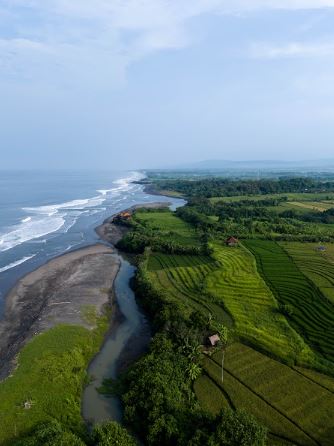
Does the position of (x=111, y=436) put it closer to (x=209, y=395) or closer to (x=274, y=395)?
(x=209, y=395)

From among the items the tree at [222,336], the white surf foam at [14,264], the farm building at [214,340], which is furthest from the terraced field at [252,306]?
the white surf foam at [14,264]

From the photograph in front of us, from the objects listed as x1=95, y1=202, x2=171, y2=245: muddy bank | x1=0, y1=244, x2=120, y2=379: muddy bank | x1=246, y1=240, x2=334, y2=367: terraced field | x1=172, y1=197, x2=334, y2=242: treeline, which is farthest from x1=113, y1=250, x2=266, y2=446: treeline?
x1=95, y1=202, x2=171, y2=245: muddy bank

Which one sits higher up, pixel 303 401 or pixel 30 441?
pixel 30 441

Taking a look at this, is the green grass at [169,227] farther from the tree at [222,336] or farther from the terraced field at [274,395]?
the terraced field at [274,395]

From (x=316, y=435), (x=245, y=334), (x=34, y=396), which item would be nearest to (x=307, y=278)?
(x=245, y=334)

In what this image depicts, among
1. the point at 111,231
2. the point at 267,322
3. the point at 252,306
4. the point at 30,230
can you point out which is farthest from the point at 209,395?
the point at 30,230

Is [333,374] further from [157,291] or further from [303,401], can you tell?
[157,291]

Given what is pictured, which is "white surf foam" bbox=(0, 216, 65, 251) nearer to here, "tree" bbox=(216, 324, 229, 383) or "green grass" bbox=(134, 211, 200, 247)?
"green grass" bbox=(134, 211, 200, 247)
